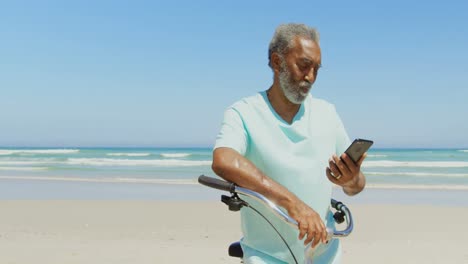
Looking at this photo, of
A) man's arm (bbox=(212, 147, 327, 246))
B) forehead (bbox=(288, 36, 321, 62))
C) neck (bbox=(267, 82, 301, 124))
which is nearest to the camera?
Result: man's arm (bbox=(212, 147, 327, 246))

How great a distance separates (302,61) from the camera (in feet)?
5.97

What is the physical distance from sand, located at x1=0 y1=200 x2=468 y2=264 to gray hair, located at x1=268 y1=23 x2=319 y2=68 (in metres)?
5.64

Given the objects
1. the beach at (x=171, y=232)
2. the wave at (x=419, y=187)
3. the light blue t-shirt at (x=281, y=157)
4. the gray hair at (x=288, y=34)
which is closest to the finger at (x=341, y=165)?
the light blue t-shirt at (x=281, y=157)

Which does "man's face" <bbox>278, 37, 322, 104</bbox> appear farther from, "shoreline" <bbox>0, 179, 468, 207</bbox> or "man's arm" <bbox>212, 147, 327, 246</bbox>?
"shoreline" <bbox>0, 179, 468, 207</bbox>

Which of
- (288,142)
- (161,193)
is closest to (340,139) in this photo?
(288,142)

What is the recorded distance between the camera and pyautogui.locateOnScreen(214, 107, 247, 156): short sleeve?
5.62ft

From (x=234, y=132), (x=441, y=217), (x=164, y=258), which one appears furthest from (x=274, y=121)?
(x=441, y=217)

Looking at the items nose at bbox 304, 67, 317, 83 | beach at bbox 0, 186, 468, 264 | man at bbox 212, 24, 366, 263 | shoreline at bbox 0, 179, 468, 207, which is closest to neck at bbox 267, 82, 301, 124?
man at bbox 212, 24, 366, 263

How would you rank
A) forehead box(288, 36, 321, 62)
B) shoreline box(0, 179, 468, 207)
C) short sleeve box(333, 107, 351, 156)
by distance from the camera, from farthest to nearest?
1. shoreline box(0, 179, 468, 207)
2. short sleeve box(333, 107, 351, 156)
3. forehead box(288, 36, 321, 62)

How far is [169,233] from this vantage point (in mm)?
9227

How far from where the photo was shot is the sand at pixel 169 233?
7.54 metres

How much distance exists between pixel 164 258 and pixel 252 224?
5.69 metres

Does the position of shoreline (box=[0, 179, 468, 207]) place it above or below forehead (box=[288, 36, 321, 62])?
below

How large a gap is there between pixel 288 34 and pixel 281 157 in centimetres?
39
